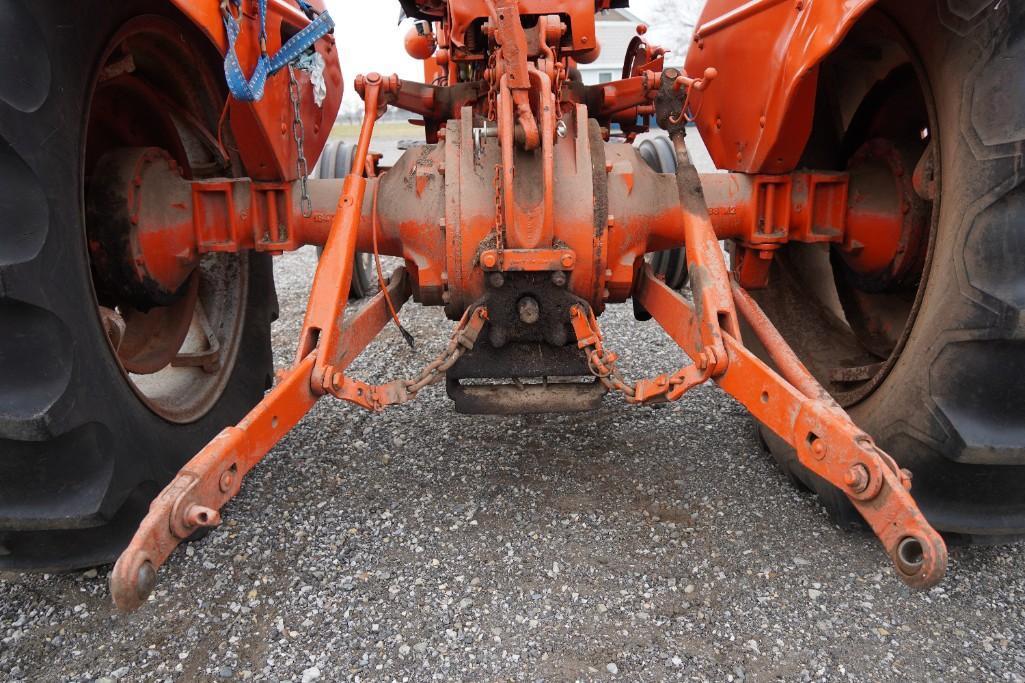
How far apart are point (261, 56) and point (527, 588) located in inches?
63.8

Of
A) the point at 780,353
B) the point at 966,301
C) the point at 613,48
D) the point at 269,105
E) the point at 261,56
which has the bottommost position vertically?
the point at 780,353

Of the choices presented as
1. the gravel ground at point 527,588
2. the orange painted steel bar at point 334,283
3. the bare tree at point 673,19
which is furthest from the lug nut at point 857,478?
the bare tree at point 673,19

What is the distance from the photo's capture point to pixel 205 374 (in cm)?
253

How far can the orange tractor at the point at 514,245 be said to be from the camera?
60.9 inches

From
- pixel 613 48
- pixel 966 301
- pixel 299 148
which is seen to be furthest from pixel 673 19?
pixel 966 301

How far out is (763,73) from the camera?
222 cm

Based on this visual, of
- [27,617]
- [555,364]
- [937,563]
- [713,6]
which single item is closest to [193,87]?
[555,364]

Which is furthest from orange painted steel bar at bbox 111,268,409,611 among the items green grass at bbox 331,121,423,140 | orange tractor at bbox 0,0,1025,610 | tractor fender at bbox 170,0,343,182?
green grass at bbox 331,121,423,140

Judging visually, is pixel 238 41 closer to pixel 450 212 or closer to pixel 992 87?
pixel 450 212

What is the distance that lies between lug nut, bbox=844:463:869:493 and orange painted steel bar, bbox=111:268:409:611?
3.90 ft

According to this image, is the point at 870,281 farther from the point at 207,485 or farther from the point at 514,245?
the point at 207,485

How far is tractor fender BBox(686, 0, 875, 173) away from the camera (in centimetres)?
191

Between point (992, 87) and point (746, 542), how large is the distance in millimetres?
1367

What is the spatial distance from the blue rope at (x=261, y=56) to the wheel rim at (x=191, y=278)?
299 millimetres
